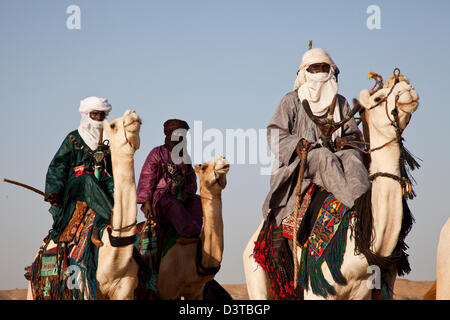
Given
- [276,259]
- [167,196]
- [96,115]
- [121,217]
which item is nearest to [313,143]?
[276,259]

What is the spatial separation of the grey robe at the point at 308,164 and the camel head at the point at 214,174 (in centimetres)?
54

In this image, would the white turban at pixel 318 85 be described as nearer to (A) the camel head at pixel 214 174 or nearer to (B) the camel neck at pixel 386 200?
(A) the camel head at pixel 214 174

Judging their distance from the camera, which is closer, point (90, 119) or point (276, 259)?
point (276, 259)

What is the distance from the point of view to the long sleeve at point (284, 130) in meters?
8.91

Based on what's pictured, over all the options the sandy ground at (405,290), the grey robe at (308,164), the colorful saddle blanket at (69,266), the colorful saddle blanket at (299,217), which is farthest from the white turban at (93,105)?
the sandy ground at (405,290)

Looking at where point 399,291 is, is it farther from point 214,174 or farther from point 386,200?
point 386,200

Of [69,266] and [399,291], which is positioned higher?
[69,266]

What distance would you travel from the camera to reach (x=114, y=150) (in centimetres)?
864

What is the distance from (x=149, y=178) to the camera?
1078cm

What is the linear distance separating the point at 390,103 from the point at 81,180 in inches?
152

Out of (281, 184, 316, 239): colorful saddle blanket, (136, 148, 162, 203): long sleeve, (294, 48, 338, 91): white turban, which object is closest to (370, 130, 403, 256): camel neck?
(281, 184, 316, 239): colorful saddle blanket

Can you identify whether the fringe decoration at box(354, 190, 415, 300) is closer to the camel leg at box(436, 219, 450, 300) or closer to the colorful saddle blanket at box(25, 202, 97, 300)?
the camel leg at box(436, 219, 450, 300)

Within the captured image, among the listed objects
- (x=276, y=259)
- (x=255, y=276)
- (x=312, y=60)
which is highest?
(x=312, y=60)
